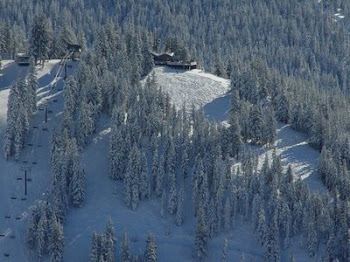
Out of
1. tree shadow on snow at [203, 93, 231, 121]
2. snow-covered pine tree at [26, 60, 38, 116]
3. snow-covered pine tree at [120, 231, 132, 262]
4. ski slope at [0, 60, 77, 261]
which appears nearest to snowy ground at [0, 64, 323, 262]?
ski slope at [0, 60, 77, 261]

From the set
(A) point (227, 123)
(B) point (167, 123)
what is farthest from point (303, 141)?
(B) point (167, 123)

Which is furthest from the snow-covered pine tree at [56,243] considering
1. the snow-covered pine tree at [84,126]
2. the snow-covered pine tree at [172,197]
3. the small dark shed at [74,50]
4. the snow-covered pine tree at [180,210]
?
the small dark shed at [74,50]

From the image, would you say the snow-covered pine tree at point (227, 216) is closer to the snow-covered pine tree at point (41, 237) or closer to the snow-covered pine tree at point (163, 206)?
the snow-covered pine tree at point (163, 206)

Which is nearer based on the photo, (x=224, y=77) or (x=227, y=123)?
(x=227, y=123)

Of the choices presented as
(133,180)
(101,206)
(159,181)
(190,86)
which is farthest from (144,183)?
(190,86)

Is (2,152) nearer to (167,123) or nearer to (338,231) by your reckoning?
(167,123)

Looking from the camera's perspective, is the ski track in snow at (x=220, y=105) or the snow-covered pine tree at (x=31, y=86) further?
the snow-covered pine tree at (x=31, y=86)
